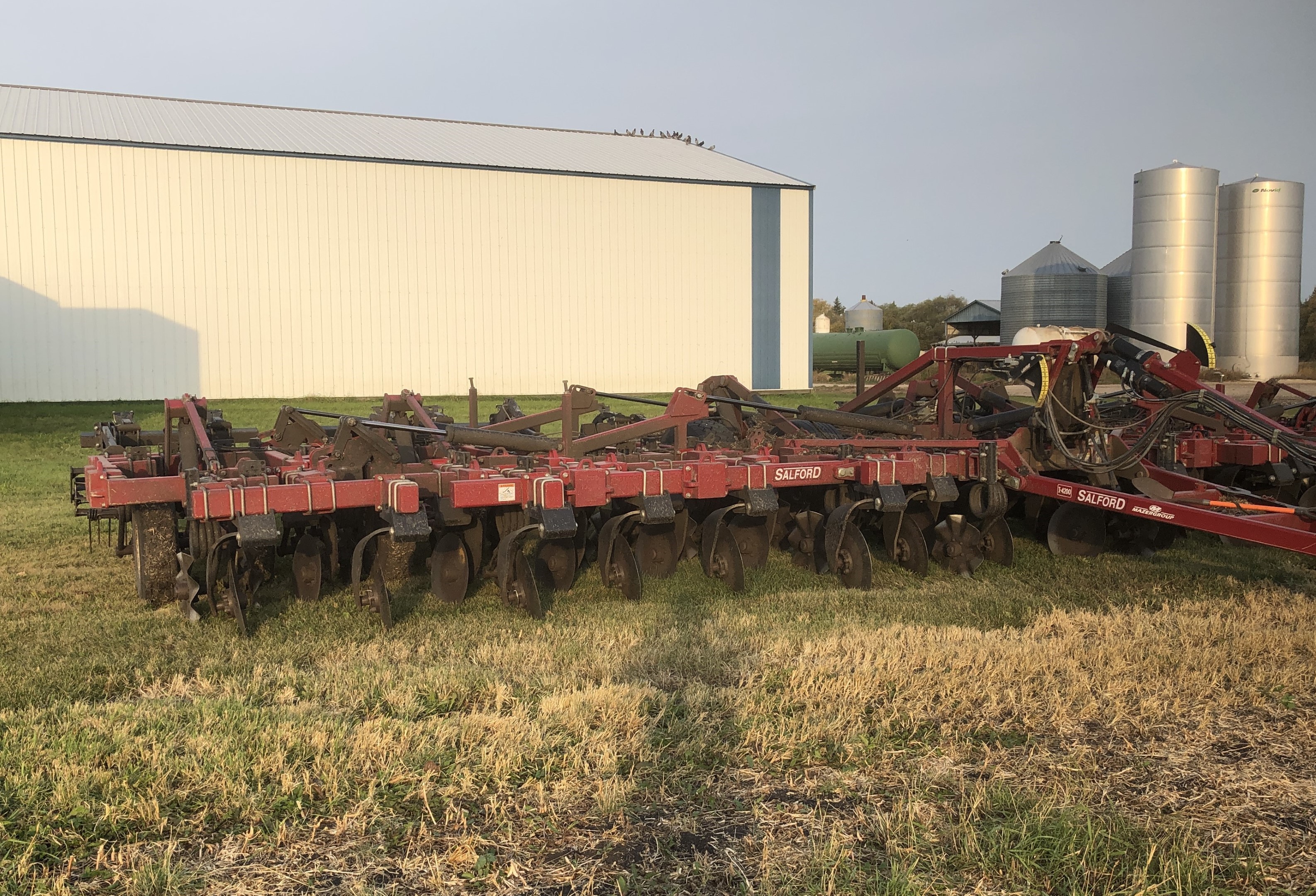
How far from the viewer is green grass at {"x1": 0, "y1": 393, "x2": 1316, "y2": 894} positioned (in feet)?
10.3

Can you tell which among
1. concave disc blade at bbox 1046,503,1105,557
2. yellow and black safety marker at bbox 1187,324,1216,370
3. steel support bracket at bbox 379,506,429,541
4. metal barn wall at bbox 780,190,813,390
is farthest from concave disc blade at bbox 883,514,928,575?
metal barn wall at bbox 780,190,813,390

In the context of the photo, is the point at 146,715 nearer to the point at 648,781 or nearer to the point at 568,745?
the point at 568,745

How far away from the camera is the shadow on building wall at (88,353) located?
20438mm

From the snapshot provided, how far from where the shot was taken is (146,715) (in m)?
4.13

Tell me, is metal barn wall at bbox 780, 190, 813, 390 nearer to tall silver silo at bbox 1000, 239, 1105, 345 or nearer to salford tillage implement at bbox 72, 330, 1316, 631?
tall silver silo at bbox 1000, 239, 1105, 345

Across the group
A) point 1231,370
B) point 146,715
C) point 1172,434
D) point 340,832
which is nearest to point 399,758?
point 340,832

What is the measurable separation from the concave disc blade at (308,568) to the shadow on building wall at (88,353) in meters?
16.2

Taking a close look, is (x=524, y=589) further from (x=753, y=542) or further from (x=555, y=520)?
(x=753, y=542)

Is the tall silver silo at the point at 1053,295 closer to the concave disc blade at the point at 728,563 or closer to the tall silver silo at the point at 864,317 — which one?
the tall silver silo at the point at 864,317

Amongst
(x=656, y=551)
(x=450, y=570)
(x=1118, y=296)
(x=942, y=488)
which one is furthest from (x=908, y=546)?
(x=1118, y=296)

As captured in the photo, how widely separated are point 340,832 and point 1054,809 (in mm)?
2178

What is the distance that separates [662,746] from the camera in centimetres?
399

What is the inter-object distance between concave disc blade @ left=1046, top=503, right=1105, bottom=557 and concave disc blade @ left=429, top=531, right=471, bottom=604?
423 cm

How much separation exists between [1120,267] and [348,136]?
26.2 m
